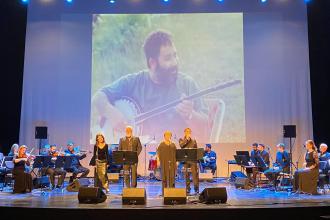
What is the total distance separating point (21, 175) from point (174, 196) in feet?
15.8

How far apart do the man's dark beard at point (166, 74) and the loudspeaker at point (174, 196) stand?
26.1 feet

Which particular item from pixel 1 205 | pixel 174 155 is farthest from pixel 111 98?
pixel 1 205

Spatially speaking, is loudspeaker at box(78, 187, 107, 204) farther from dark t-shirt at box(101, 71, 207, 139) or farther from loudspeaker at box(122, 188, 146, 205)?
dark t-shirt at box(101, 71, 207, 139)

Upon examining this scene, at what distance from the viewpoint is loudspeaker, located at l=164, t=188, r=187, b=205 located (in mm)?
7262

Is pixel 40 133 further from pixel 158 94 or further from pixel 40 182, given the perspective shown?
pixel 158 94

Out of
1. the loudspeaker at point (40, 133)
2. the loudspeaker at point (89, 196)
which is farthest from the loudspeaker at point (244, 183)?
the loudspeaker at point (40, 133)

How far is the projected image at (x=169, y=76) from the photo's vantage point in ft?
48.2

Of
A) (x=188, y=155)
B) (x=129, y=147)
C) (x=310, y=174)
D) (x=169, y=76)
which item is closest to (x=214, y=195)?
(x=188, y=155)

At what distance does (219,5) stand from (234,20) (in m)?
0.88

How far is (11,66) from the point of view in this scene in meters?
15.1

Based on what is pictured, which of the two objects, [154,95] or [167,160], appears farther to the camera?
[154,95]

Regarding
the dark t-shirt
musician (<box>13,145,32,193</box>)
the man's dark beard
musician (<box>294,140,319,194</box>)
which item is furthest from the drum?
musician (<box>294,140,319,194</box>)

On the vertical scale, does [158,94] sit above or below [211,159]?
above
